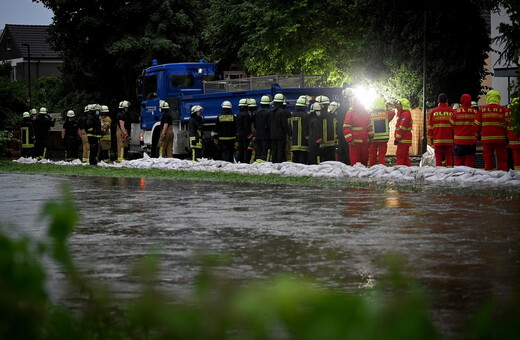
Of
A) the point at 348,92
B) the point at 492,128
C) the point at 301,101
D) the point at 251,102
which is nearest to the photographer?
the point at 492,128

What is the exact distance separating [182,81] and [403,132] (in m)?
12.5

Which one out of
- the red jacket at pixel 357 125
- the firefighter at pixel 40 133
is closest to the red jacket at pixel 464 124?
the red jacket at pixel 357 125

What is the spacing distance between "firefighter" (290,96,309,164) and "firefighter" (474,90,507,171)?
5846 mm

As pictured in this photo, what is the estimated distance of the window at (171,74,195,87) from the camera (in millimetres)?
34875

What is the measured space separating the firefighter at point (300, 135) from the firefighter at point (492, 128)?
19.2 feet

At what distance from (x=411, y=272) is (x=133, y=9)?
4575cm

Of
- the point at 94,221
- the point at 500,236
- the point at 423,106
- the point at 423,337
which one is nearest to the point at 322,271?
the point at 500,236

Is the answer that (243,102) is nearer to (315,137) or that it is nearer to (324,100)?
(324,100)

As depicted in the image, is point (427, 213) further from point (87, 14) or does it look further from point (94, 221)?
point (87, 14)

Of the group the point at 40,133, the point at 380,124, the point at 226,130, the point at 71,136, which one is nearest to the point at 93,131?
the point at 226,130

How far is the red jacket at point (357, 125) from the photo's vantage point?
2473 cm

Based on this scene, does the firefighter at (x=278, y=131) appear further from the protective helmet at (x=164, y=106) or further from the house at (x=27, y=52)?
the house at (x=27, y=52)

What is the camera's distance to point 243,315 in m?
2.23

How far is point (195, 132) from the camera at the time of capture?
98.4ft
